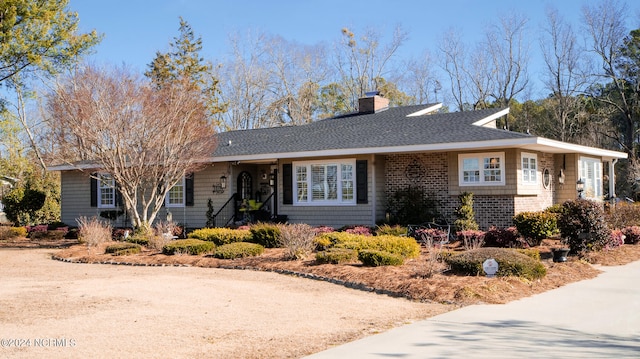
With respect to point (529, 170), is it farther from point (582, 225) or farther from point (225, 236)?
point (225, 236)

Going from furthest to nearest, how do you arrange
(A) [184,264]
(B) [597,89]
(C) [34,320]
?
(B) [597,89], (A) [184,264], (C) [34,320]

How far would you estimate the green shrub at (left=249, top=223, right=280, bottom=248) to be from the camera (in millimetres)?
16156

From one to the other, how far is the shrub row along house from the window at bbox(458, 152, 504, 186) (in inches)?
1.1

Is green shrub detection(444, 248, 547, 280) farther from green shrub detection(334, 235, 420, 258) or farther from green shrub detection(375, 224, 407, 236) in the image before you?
green shrub detection(375, 224, 407, 236)

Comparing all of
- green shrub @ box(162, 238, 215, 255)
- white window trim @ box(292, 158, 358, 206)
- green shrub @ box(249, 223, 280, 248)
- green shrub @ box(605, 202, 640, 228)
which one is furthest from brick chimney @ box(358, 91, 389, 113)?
green shrub @ box(162, 238, 215, 255)

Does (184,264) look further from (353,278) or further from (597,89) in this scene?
(597,89)

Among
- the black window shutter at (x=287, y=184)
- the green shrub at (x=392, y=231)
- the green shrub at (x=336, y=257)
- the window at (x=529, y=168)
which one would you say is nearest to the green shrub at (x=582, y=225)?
the window at (x=529, y=168)

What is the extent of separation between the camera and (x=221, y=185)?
74.2 ft

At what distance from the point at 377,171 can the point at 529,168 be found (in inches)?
179

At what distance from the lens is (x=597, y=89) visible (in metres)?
41.6

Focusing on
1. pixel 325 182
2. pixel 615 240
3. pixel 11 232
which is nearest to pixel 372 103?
pixel 325 182

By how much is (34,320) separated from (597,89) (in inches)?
1604

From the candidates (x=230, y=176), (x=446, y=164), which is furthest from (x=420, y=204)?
(x=230, y=176)

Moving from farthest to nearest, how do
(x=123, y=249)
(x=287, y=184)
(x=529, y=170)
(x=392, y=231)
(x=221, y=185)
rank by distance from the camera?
(x=221, y=185) → (x=287, y=184) → (x=529, y=170) → (x=392, y=231) → (x=123, y=249)
